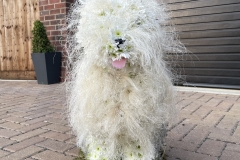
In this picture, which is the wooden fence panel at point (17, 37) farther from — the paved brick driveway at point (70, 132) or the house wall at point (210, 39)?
the house wall at point (210, 39)

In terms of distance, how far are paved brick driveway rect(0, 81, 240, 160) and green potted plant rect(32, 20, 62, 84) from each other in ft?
4.53

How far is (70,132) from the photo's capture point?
6.50 feet

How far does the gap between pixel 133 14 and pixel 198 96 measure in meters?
2.74

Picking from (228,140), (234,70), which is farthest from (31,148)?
(234,70)

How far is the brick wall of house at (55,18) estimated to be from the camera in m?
4.50

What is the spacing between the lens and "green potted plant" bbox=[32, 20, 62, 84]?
439 cm

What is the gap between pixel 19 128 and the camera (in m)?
2.09

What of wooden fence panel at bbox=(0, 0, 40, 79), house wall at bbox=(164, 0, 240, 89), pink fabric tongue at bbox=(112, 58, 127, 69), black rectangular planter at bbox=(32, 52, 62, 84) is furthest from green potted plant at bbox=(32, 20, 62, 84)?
pink fabric tongue at bbox=(112, 58, 127, 69)

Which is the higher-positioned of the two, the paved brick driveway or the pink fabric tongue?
the pink fabric tongue

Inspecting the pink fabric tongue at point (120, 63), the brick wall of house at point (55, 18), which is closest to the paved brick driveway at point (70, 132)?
the pink fabric tongue at point (120, 63)

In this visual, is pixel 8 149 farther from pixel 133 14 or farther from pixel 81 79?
pixel 133 14

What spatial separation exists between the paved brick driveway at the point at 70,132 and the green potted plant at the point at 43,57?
1380mm

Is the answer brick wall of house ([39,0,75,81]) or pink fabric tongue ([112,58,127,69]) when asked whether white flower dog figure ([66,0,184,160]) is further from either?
brick wall of house ([39,0,75,81])

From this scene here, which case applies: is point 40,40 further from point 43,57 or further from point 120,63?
point 120,63
